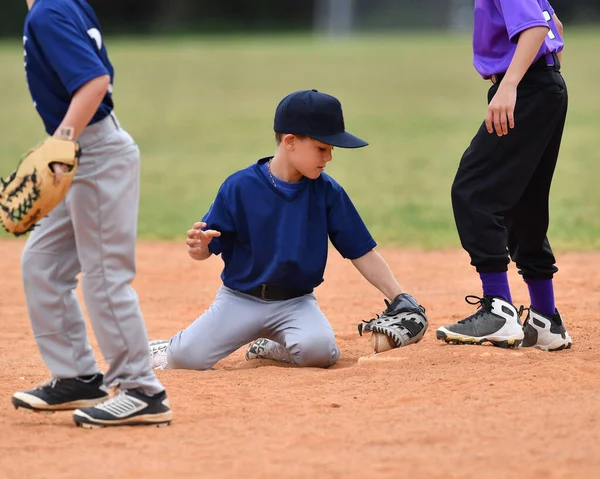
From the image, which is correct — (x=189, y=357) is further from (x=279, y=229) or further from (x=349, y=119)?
(x=349, y=119)

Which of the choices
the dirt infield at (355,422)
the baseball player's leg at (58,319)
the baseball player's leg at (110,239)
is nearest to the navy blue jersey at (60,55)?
the baseball player's leg at (110,239)

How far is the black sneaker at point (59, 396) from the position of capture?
375cm

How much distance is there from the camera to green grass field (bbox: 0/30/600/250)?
10016 mm

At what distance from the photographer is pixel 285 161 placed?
4.64m

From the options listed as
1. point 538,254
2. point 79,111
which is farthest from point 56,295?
point 538,254

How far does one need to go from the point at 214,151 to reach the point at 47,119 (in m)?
11.1

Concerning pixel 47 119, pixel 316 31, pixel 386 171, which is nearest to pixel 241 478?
pixel 47 119

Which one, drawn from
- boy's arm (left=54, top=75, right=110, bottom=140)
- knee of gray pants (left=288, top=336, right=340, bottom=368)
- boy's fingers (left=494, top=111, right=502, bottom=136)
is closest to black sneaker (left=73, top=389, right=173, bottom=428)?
boy's arm (left=54, top=75, right=110, bottom=140)

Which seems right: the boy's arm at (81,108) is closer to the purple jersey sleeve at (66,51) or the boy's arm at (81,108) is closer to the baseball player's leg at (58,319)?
the purple jersey sleeve at (66,51)

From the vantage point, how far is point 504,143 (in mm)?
4430

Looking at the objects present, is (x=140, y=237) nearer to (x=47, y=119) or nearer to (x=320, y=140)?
(x=320, y=140)

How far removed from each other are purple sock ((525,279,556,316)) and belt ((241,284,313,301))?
1.11m

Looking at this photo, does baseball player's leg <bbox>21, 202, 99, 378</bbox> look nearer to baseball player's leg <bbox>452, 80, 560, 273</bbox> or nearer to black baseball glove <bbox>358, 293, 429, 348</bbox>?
black baseball glove <bbox>358, 293, 429, 348</bbox>

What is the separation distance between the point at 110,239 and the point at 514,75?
1824 mm
